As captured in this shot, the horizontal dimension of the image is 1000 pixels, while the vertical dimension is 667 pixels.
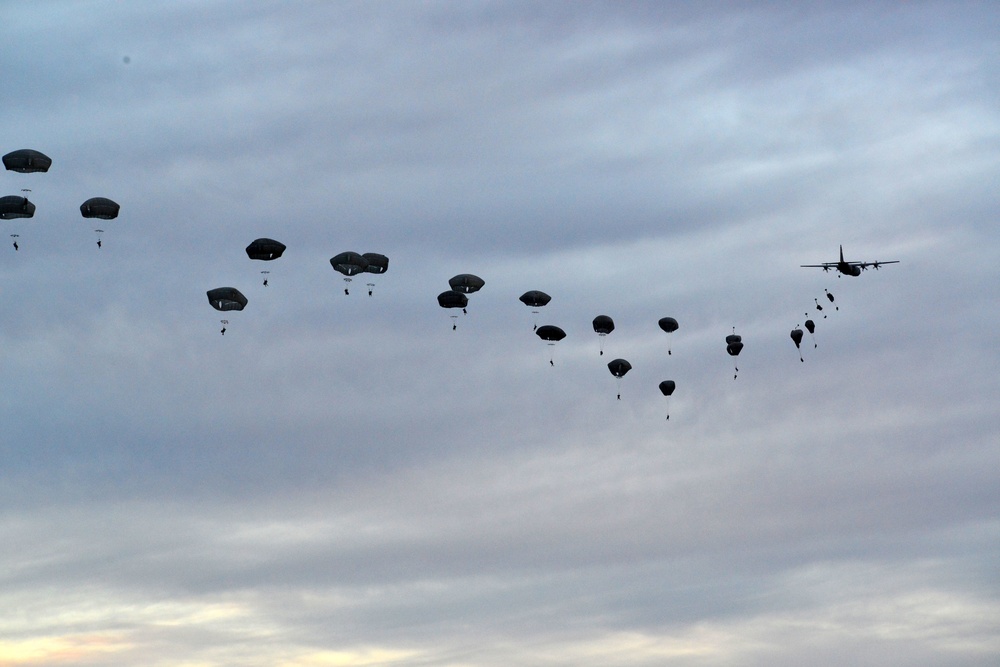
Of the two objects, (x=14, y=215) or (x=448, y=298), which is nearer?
(x=14, y=215)

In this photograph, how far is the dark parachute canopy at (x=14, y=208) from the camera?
16288 centimetres

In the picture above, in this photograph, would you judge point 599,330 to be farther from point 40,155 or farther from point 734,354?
point 40,155

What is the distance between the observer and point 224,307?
555 feet

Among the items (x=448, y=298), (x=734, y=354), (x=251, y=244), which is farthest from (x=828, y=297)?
(x=251, y=244)

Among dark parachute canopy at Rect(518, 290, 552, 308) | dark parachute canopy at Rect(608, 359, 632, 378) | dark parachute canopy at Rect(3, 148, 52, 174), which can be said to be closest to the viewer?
dark parachute canopy at Rect(3, 148, 52, 174)

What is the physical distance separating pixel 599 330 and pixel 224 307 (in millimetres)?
44579

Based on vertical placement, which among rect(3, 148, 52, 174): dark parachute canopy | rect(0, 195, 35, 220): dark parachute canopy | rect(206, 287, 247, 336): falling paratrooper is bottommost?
rect(206, 287, 247, 336): falling paratrooper

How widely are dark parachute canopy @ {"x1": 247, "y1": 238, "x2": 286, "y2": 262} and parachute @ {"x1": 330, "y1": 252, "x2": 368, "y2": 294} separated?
21.9ft

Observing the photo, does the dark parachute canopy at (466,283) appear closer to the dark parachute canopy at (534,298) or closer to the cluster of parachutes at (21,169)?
the dark parachute canopy at (534,298)

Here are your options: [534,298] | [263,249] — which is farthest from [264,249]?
[534,298]

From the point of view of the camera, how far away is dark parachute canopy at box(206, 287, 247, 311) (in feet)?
554

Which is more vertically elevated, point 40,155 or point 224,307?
point 40,155

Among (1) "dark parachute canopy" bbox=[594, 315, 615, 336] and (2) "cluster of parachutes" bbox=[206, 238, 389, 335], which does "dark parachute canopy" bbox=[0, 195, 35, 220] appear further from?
(1) "dark parachute canopy" bbox=[594, 315, 615, 336]

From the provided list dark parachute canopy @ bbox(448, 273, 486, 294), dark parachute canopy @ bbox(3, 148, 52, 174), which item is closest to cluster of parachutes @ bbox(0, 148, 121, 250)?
dark parachute canopy @ bbox(3, 148, 52, 174)
